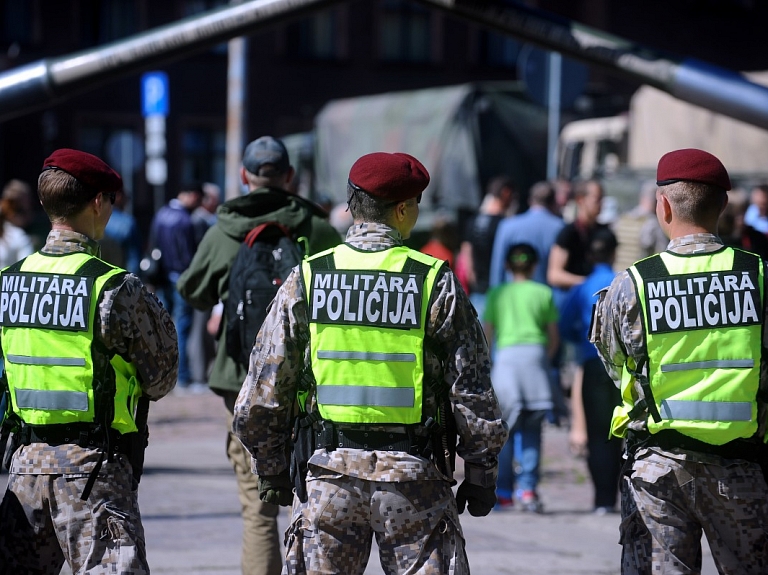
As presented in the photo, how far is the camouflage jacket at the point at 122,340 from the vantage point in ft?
13.6

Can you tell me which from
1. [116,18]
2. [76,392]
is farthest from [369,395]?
[116,18]

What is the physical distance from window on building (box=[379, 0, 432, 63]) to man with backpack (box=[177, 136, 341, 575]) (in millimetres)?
27878

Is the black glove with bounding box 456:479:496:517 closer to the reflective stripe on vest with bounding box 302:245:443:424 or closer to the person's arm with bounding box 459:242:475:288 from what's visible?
the reflective stripe on vest with bounding box 302:245:443:424

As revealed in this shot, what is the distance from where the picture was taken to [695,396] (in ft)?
13.5

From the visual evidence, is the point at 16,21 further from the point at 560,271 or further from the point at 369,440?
the point at 369,440

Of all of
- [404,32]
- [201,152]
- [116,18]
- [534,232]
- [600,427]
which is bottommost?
[600,427]

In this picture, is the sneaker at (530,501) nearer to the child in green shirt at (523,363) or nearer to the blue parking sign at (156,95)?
the child in green shirt at (523,363)

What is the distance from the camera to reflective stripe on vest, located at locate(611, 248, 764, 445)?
4105 mm

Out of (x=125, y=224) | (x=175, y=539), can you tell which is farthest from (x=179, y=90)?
(x=175, y=539)

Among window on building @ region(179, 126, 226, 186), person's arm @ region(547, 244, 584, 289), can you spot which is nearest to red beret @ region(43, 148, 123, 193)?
person's arm @ region(547, 244, 584, 289)

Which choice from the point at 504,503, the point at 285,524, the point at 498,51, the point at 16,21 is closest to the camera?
the point at 285,524

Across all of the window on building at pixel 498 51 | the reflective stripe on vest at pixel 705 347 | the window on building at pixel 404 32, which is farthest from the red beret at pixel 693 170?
the window on building at pixel 498 51

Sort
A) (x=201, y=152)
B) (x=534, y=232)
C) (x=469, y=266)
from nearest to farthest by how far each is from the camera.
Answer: (x=534, y=232) < (x=469, y=266) < (x=201, y=152)

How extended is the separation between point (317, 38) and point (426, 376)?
29.6 metres
